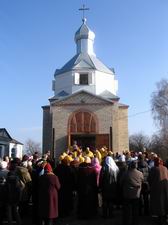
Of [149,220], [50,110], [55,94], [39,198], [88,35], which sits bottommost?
[149,220]

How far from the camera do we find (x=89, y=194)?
437 inches

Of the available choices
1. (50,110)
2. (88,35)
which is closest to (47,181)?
(50,110)

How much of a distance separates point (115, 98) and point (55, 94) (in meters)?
6.49

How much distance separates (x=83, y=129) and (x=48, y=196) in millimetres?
20470

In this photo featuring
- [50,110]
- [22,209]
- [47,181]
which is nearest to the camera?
[47,181]

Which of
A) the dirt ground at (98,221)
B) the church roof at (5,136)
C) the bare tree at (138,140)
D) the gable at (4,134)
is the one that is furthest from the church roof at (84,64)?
the bare tree at (138,140)

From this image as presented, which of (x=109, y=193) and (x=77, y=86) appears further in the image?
(x=77, y=86)

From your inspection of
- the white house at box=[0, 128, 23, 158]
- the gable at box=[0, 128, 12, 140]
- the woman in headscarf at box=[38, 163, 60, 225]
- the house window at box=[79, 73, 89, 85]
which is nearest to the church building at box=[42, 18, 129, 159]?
the house window at box=[79, 73, 89, 85]

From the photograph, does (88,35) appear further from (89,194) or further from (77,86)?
(89,194)

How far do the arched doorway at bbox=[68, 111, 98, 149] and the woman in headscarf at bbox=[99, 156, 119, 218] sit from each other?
1895 centimetres

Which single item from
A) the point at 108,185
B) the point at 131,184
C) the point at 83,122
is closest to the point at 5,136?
the point at 83,122

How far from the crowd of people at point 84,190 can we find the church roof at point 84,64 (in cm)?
2405

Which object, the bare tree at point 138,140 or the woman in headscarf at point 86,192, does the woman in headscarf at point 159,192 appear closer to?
the woman in headscarf at point 86,192

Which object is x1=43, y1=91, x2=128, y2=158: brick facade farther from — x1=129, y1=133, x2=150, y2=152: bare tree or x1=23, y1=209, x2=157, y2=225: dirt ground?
x1=129, y1=133, x2=150, y2=152: bare tree
